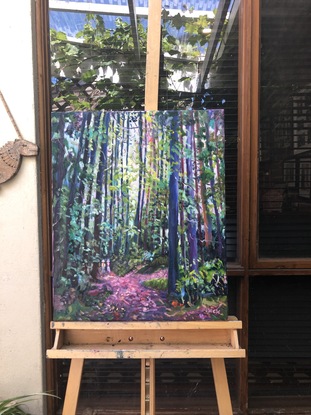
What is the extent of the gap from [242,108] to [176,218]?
0.91m

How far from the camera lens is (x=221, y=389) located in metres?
1.52

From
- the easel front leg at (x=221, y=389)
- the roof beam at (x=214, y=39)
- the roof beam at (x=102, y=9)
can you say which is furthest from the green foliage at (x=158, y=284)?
the roof beam at (x=102, y=9)

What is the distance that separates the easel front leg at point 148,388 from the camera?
154 cm

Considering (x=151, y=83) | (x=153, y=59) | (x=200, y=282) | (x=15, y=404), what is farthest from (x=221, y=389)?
(x=153, y=59)

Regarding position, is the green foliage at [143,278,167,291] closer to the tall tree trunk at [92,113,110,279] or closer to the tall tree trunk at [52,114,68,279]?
the tall tree trunk at [92,113,110,279]

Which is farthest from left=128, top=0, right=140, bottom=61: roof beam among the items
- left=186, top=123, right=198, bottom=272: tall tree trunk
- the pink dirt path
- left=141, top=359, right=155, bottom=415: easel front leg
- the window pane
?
left=141, top=359, right=155, bottom=415: easel front leg

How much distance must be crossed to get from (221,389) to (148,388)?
12.3 inches

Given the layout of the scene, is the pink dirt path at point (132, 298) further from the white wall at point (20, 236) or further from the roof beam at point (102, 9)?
the roof beam at point (102, 9)

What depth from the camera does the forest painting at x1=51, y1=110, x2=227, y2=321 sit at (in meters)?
1.54

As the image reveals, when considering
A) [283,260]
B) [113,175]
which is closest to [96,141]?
[113,175]

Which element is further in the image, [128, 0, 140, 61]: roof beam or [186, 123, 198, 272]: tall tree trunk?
[128, 0, 140, 61]: roof beam

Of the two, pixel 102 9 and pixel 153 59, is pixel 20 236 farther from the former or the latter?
pixel 102 9

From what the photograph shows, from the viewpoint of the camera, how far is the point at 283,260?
2107mm

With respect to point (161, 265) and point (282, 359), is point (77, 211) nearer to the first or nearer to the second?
point (161, 265)
